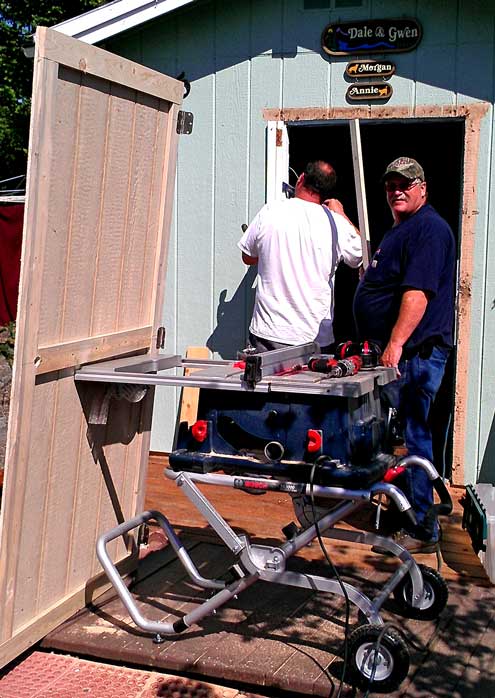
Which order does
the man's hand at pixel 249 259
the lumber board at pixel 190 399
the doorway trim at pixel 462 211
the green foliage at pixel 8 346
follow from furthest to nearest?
the green foliage at pixel 8 346 → the lumber board at pixel 190 399 → the doorway trim at pixel 462 211 → the man's hand at pixel 249 259

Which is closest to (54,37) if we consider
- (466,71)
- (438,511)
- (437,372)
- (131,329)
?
(131,329)

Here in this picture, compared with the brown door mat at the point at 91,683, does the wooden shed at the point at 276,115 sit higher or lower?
higher

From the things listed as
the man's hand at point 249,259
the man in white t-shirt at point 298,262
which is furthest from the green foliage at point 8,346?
the man in white t-shirt at point 298,262

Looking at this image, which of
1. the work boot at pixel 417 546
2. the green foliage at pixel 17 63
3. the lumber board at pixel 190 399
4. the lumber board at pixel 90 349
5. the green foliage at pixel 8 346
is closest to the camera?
the lumber board at pixel 90 349

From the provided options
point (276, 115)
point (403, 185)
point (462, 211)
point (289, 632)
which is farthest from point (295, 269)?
point (289, 632)

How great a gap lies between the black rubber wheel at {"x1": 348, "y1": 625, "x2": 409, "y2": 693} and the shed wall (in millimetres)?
2904

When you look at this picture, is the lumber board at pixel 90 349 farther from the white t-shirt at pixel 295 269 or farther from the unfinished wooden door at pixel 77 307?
the white t-shirt at pixel 295 269

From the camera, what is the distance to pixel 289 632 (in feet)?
12.7

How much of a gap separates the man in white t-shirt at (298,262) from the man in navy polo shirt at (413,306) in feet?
1.31

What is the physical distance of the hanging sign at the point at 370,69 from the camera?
5988 millimetres

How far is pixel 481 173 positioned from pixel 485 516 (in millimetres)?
2649

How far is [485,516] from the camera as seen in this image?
4.14m

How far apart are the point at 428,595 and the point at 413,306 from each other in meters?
1.45

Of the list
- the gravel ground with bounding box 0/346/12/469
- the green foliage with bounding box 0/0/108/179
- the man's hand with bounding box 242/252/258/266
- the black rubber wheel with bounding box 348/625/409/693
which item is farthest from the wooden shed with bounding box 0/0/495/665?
the green foliage with bounding box 0/0/108/179
